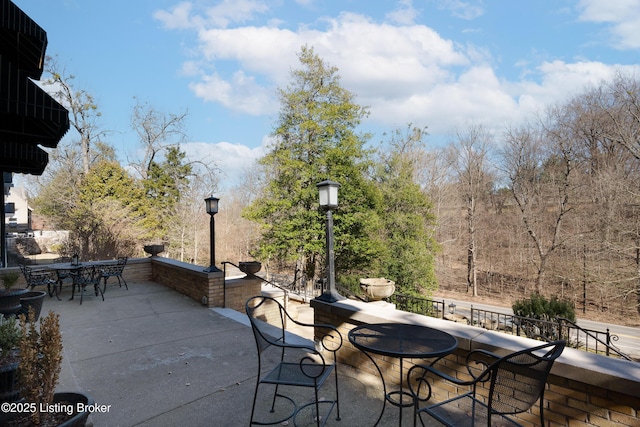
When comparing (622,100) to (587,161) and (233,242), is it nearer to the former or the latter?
(587,161)

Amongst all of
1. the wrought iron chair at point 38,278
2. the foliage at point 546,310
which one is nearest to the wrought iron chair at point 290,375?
the wrought iron chair at point 38,278

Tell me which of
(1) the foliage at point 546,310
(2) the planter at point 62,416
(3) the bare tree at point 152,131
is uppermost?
(3) the bare tree at point 152,131

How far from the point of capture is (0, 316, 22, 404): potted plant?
7.02ft

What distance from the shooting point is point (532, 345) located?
7.97 ft

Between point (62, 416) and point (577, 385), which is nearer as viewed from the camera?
point (62, 416)

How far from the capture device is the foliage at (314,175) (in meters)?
14.7

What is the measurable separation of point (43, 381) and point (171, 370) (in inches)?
72.5

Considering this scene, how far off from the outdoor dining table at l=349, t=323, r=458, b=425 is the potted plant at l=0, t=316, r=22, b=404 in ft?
7.26

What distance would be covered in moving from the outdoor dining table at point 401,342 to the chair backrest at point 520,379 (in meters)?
0.40

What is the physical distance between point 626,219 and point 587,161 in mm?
5968

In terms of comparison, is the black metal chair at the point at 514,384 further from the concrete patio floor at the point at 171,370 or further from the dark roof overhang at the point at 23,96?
the dark roof overhang at the point at 23,96

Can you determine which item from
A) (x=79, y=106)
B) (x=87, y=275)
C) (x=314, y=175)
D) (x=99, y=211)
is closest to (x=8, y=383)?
(x=87, y=275)

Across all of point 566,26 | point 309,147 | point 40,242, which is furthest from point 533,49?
point 40,242

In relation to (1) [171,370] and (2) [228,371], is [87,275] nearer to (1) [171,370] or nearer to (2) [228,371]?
(1) [171,370]
